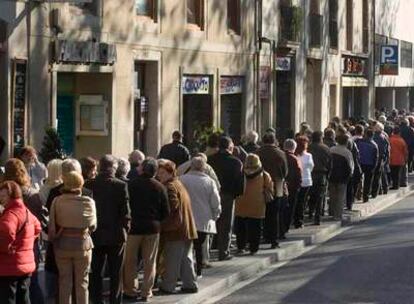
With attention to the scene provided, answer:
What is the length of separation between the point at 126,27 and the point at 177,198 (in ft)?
32.1

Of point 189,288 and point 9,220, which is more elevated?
point 9,220

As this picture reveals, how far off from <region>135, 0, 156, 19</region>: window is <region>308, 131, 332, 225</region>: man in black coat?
497cm

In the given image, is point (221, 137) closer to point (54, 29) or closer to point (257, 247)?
point (257, 247)

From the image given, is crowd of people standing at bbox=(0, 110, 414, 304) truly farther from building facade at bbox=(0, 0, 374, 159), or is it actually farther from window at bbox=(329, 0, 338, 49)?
window at bbox=(329, 0, 338, 49)

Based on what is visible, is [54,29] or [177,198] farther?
[54,29]

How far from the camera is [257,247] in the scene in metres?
16.9

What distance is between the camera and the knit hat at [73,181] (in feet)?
36.1

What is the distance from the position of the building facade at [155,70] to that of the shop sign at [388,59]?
7.70 m

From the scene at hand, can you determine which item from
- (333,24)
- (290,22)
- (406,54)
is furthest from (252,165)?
(406,54)

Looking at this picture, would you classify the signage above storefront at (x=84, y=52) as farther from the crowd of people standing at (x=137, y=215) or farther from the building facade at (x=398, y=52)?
the building facade at (x=398, y=52)

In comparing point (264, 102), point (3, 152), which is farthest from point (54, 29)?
point (264, 102)

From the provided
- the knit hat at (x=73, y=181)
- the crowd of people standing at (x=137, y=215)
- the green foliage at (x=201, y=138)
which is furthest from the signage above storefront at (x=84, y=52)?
the knit hat at (x=73, y=181)

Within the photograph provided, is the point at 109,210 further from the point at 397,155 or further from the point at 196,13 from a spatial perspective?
the point at 397,155

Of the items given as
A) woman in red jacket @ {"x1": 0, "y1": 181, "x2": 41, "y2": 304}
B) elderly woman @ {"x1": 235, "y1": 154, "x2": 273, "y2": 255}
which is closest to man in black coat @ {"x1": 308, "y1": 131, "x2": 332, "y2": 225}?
elderly woman @ {"x1": 235, "y1": 154, "x2": 273, "y2": 255}
